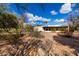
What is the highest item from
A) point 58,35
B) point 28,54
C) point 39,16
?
point 39,16

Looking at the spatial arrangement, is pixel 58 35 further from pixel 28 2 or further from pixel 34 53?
pixel 28 2

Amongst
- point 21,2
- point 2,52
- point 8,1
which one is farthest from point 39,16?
point 2,52

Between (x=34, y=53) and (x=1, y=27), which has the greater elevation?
(x=1, y=27)

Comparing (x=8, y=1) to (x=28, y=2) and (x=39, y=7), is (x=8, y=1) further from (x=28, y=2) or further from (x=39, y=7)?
(x=39, y=7)

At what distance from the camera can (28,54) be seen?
1.79m

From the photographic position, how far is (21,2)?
181 cm

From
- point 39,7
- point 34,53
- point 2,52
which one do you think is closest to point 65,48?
point 34,53

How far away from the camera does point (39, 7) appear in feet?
5.94

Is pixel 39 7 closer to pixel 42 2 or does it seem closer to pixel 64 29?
pixel 42 2

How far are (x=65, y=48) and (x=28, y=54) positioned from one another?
38 cm

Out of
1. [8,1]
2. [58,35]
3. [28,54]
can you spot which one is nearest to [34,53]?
[28,54]

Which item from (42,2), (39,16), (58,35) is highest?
(42,2)

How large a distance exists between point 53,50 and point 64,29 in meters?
0.24

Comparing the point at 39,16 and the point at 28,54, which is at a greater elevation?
the point at 39,16
